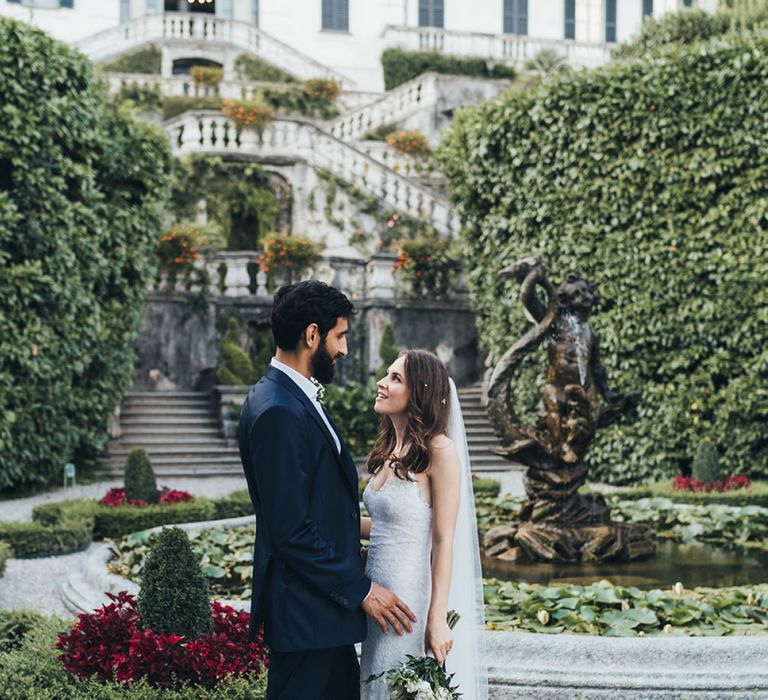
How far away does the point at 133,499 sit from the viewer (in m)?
10.5

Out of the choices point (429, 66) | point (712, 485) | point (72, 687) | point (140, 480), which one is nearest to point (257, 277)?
point (140, 480)

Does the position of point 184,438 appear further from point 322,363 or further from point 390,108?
point 390,108

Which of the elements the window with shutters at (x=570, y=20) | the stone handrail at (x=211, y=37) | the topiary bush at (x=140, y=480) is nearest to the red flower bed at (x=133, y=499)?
the topiary bush at (x=140, y=480)

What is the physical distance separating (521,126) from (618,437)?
16.4 ft

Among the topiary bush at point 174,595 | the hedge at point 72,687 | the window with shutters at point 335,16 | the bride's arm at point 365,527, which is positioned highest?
the window with shutters at point 335,16

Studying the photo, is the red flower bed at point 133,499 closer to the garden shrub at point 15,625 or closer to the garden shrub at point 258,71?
the garden shrub at point 15,625

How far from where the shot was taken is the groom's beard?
138 inches

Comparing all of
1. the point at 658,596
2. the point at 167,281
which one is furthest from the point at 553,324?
the point at 167,281

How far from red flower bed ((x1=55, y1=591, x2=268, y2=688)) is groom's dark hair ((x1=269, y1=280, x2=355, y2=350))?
6.13ft

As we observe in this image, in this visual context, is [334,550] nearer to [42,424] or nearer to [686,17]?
[42,424]

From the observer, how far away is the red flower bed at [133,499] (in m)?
10.4

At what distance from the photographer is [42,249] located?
13.2 meters

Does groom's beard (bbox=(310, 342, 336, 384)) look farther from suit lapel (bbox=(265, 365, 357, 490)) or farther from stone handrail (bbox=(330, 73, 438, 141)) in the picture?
stone handrail (bbox=(330, 73, 438, 141))

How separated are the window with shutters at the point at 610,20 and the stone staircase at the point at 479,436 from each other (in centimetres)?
1972
